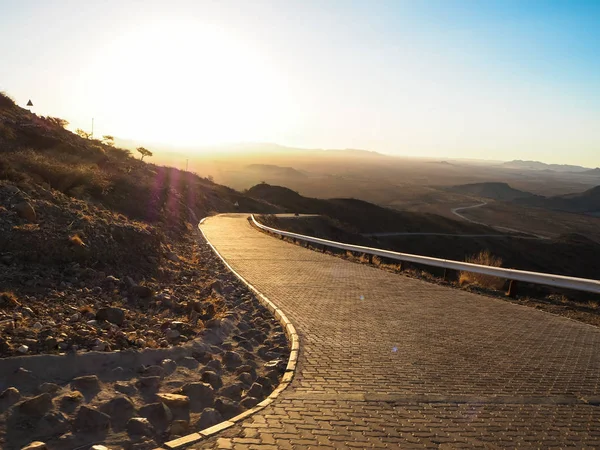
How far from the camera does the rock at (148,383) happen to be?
16.3ft

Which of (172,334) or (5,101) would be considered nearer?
(172,334)

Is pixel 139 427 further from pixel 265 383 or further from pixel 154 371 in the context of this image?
pixel 265 383

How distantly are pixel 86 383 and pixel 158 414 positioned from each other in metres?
0.92

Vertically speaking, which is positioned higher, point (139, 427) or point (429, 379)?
point (429, 379)

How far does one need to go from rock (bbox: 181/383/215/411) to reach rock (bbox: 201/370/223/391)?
0.18 metres

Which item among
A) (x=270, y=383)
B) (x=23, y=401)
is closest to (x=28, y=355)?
(x=23, y=401)

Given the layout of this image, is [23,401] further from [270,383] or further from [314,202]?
[314,202]

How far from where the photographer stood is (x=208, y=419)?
14.4 feet

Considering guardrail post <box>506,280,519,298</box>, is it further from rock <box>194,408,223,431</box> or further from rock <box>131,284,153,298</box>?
rock <box>194,408,223,431</box>

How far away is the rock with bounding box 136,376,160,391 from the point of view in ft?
16.3

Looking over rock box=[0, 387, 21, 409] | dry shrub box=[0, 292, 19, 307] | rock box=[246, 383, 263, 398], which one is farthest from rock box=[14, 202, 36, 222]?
rock box=[246, 383, 263, 398]

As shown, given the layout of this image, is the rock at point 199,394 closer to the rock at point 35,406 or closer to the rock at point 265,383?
the rock at point 265,383

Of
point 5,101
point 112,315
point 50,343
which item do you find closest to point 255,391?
point 50,343

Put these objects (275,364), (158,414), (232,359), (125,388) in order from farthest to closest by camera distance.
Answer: (232,359), (275,364), (125,388), (158,414)
